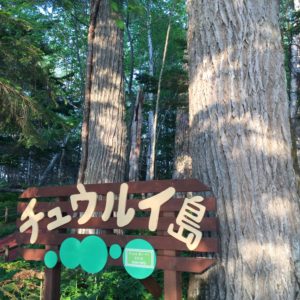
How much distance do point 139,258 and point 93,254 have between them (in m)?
0.48

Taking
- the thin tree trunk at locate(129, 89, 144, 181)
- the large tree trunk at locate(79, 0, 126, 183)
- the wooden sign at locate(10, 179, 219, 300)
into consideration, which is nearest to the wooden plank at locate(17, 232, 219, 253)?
the wooden sign at locate(10, 179, 219, 300)

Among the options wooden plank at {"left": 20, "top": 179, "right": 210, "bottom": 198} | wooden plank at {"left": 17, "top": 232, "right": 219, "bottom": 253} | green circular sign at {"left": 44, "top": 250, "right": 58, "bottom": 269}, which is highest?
wooden plank at {"left": 20, "top": 179, "right": 210, "bottom": 198}

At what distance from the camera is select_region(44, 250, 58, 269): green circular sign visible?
342 cm

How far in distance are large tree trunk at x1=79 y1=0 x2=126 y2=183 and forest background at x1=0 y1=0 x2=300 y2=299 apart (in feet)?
1.29

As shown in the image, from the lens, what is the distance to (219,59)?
3068 millimetres

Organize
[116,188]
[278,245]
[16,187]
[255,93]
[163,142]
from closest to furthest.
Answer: [278,245] → [255,93] → [116,188] → [16,187] → [163,142]

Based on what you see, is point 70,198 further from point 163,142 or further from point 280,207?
point 163,142

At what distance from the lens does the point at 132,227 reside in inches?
120

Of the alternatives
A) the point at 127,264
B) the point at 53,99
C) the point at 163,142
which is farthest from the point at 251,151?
the point at 163,142

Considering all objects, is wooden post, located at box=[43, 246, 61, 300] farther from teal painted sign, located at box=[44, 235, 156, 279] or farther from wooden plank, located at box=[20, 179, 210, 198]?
wooden plank, located at box=[20, 179, 210, 198]

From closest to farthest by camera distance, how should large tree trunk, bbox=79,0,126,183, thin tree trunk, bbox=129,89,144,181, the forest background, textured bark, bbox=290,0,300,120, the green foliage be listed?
1. the green foliage
2. the forest background
3. large tree trunk, bbox=79,0,126,183
4. thin tree trunk, bbox=129,89,144,181
5. textured bark, bbox=290,0,300,120

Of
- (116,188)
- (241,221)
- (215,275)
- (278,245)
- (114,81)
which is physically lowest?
(215,275)

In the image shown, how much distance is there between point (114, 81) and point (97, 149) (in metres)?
1.28

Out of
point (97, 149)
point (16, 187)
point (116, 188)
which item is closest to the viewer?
point (116, 188)
